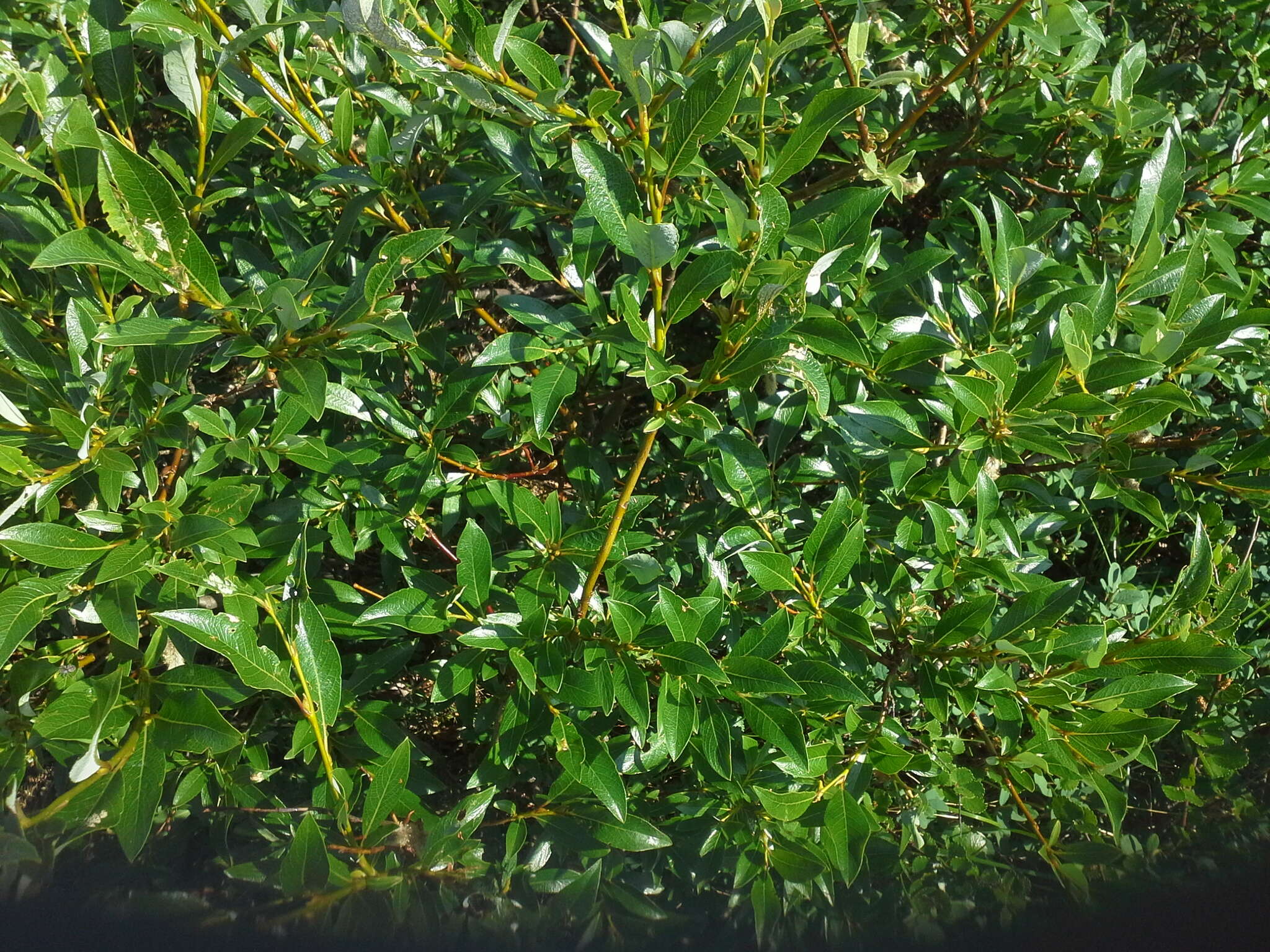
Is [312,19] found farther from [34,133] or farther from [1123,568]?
[1123,568]

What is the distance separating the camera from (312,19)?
3.79 feet

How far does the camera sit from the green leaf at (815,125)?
1116 mm

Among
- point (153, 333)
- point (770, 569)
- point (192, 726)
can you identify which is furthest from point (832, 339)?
point (192, 726)

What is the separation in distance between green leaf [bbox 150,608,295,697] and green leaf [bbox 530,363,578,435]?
46 centimetres

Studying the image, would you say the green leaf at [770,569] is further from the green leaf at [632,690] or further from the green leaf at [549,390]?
the green leaf at [549,390]

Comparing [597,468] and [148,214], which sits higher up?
[148,214]

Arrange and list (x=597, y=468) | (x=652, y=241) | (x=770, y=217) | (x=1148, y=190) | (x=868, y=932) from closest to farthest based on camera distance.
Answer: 1. (x=868, y=932)
2. (x=652, y=241)
3. (x=770, y=217)
4. (x=1148, y=190)
5. (x=597, y=468)

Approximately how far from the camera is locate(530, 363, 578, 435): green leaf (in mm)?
1265

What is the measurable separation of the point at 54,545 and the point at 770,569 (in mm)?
950

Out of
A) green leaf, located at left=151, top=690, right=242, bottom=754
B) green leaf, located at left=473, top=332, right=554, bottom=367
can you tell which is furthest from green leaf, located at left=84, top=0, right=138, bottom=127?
green leaf, located at left=151, top=690, right=242, bottom=754

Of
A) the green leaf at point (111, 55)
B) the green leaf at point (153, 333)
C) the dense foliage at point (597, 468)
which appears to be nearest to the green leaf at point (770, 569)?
the dense foliage at point (597, 468)

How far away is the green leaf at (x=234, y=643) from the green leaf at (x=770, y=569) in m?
0.64

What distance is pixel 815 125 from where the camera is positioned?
114cm

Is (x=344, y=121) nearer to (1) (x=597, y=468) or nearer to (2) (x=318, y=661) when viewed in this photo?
(1) (x=597, y=468)
